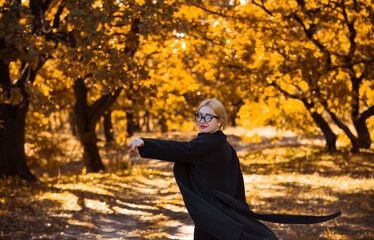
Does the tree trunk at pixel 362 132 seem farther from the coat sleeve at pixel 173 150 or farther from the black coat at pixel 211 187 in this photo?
the coat sleeve at pixel 173 150

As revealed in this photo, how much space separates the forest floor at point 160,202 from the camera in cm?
731

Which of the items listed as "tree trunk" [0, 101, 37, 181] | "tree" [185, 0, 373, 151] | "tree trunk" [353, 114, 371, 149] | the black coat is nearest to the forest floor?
"tree trunk" [0, 101, 37, 181]

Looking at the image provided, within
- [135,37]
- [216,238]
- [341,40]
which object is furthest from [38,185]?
[341,40]

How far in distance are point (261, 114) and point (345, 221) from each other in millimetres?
10840

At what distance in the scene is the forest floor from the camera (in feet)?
24.0

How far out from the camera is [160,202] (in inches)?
408

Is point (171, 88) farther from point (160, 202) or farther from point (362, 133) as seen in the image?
point (362, 133)

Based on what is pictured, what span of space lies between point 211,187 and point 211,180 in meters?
0.06

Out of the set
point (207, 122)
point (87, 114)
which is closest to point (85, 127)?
point (87, 114)

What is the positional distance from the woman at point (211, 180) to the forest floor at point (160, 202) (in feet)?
11.2

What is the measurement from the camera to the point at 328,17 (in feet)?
39.7

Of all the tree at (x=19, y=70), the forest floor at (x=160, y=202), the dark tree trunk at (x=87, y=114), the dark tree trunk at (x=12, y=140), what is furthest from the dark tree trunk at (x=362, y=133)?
the dark tree trunk at (x=12, y=140)

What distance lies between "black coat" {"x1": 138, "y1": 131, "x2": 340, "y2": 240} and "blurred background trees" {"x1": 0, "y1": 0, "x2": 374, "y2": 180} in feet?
13.8

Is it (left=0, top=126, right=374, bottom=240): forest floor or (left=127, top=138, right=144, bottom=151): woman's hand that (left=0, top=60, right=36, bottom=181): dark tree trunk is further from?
(left=127, top=138, right=144, bottom=151): woman's hand
